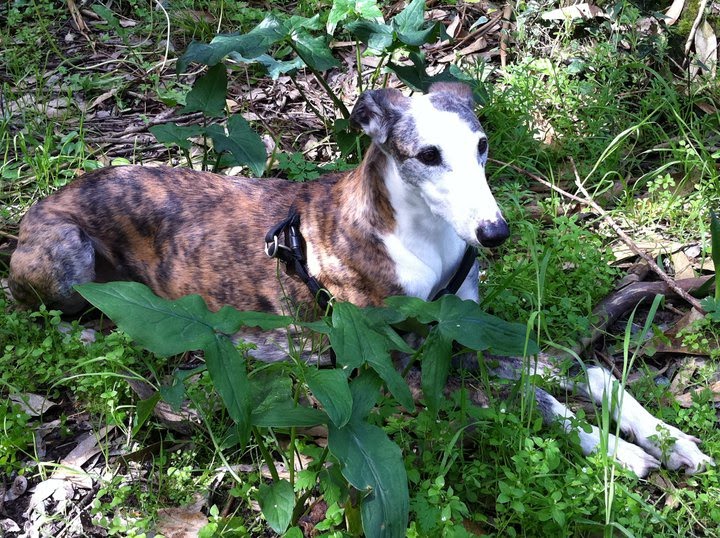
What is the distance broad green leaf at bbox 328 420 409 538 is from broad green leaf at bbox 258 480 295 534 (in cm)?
38

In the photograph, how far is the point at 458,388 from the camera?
3.39 meters

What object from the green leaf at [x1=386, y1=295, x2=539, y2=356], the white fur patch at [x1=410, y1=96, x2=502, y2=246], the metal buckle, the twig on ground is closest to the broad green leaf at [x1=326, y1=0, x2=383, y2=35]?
the white fur patch at [x1=410, y1=96, x2=502, y2=246]

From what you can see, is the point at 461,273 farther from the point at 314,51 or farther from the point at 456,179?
the point at 314,51

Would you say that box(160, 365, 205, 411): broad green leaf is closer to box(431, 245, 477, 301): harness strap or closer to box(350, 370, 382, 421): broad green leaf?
box(350, 370, 382, 421): broad green leaf

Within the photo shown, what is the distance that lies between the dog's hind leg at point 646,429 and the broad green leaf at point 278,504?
1.15 meters

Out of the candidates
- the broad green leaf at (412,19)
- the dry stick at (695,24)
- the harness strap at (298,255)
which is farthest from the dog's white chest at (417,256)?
the dry stick at (695,24)

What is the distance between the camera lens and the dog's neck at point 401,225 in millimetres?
3293

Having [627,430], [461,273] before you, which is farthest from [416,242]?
[627,430]

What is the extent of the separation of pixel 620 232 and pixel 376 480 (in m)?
2.35

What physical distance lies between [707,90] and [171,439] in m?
3.71

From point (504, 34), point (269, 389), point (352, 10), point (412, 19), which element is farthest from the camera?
point (504, 34)

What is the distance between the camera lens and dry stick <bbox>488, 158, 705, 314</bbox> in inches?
144

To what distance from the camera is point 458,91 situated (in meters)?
3.53

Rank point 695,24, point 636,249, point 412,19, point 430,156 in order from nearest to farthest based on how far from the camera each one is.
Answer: point 430,156, point 636,249, point 412,19, point 695,24
